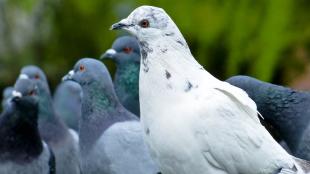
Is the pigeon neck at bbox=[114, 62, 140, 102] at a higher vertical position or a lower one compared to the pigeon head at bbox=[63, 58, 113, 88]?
lower

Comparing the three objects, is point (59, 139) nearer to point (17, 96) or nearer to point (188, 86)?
point (17, 96)

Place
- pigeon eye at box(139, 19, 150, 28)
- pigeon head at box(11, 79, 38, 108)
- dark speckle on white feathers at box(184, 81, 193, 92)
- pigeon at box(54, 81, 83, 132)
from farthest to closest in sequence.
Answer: pigeon at box(54, 81, 83, 132), pigeon head at box(11, 79, 38, 108), pigeon eye at box(139, 19, 150, 28), dark speckle on white feathers at box(184, 81, 193, 92)

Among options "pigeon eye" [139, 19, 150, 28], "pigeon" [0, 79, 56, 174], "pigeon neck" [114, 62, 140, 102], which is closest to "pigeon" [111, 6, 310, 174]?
"pigeon eye" [139, 19, 150, 28]

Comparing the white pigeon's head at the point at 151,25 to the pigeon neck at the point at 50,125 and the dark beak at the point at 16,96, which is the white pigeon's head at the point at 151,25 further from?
the pigeon neck at the point at 50,125

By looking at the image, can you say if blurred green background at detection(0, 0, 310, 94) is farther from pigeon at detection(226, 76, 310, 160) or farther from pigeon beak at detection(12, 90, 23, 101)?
pigeon beak at detection(12, 90, 23, 101)

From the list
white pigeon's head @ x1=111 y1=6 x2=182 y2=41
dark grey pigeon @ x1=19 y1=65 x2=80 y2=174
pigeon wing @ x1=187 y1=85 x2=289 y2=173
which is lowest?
dark grey pigeon @ x1=19 y1=65 x2=80 y2=174

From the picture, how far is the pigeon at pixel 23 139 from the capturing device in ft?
26.3

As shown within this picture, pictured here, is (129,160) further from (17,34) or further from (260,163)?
(17,34)

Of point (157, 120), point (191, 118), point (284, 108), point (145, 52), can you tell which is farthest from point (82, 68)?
point (191, 118)

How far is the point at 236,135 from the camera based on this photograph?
6.20 meters

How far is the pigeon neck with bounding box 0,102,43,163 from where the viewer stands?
805 centimetres

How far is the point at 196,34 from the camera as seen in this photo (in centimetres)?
1402

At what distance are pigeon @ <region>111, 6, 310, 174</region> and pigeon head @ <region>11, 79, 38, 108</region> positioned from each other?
220cm

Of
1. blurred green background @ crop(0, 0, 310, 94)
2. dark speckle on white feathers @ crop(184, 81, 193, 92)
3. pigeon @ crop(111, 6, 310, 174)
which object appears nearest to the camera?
pigeon @ crop(111, 6, 310, 174)
